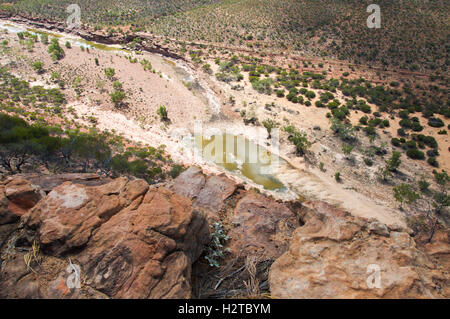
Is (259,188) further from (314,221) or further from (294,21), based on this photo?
(294,21)

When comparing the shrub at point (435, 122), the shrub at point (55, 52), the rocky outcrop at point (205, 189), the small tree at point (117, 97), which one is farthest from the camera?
the shrub at point (55, 52)

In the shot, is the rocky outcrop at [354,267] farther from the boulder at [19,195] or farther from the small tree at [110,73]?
the small tree at [110,73]

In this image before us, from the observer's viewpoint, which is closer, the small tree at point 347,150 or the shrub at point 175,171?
the shrub at point 175,171

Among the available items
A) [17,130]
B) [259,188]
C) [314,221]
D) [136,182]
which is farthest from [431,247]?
[17,130]

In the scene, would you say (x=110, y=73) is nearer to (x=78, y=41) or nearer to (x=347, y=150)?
(x=78, y=41)

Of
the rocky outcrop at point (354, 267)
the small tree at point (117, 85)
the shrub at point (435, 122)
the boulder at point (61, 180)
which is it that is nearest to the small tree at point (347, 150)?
the shrub at point (435, 122)

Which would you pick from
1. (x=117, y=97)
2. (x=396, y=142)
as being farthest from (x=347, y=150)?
(x=117, y=97)

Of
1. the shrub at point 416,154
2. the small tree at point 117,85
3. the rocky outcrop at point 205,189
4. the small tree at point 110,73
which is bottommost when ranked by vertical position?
the shrub at point 416,154
